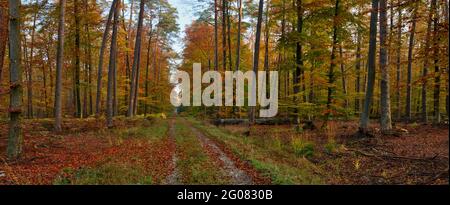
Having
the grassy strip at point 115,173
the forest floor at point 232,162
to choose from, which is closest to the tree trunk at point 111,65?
the forest floor at point 232,162

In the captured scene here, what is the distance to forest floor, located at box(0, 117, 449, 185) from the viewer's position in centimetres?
788

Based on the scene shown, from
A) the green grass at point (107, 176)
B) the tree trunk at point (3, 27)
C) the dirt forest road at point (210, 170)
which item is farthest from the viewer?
the tree trunk at point (3, 27)

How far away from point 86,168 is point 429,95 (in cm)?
3355

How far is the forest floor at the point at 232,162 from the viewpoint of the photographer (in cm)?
788

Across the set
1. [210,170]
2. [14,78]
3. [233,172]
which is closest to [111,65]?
[14,78]

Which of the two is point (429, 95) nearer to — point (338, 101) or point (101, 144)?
point (338, 101)

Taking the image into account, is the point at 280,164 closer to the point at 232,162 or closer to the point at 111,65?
the point at 232,162

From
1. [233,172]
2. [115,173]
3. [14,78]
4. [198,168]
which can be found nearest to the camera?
[115,173]

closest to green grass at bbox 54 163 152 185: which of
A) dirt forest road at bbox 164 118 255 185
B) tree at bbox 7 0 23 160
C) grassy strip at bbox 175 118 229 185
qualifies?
dirt forest road at bbox 164 118 255 185

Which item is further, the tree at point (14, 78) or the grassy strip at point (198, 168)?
the tree at point (14, 78)

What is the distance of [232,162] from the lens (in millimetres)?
10391

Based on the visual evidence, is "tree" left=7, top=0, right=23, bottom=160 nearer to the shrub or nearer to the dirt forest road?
the dirt forest road

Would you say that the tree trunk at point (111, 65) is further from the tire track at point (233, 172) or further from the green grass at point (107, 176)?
the green grass at point (107, 176)

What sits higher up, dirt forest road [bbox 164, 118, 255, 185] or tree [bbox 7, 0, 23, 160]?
tree [bbox 7, 0, 23, 160]
